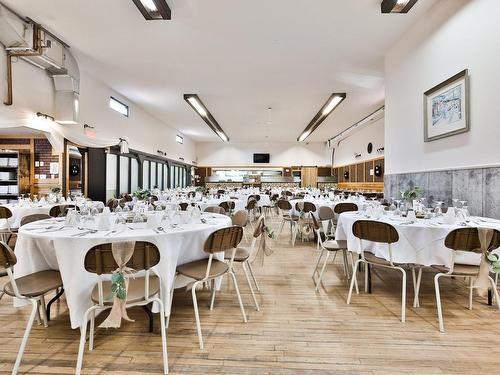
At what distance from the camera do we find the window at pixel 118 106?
8.31 m

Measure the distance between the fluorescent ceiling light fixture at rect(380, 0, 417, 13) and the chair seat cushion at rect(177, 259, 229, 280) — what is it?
14.8 feet

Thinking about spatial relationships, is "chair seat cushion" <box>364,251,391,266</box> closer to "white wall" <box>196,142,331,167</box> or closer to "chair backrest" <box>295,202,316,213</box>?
"chair backrest" <box>295,202,316,213</box>

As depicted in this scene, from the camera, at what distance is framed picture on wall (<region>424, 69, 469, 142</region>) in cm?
386

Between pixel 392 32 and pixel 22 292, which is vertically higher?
pixel 392 32

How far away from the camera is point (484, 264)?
7.95 ft

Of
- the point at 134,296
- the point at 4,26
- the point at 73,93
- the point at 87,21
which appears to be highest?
the point at 87,21

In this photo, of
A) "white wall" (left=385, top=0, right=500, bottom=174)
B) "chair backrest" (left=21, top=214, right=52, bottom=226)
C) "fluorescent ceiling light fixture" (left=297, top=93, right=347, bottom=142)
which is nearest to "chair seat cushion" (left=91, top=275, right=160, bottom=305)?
"chair backrest" (left=21, top=214, right=52, bottom=226)

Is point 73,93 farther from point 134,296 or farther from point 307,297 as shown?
point 307,297

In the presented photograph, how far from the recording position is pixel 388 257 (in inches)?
117

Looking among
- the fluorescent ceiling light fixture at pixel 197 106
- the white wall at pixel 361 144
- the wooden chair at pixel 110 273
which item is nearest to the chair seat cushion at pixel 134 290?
the wooden chair at pixel 110 273

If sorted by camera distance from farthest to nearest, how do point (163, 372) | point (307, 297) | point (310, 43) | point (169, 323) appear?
point (310, 43), point (307, 297), point (169, 323), point (163, 372)

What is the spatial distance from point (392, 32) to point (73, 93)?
672 cm

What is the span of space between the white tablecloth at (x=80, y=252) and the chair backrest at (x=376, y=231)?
155cm

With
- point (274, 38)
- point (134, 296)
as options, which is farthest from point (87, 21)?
point (134, 296)
